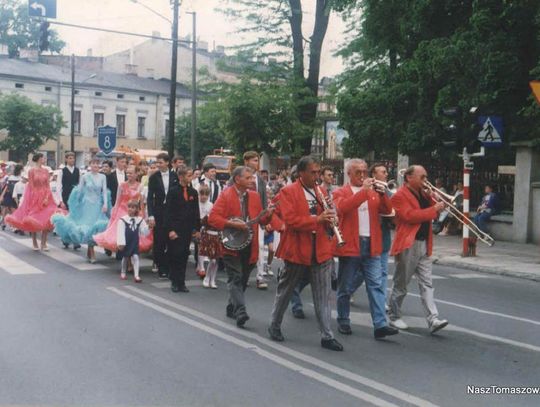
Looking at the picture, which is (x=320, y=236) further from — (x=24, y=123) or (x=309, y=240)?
(x=24, y=123)

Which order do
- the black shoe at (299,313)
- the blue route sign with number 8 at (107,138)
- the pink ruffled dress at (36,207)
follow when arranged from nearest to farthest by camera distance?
the black shoe at (299,313)
the pink ruffled dress at (36,207)
the blue route sign with number 8 at (107,138)

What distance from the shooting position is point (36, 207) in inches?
600

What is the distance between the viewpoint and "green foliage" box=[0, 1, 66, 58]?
70312 millimetres

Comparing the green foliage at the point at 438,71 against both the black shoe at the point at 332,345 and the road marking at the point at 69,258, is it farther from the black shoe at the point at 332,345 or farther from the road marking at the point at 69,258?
the black shoe at the point at 332,345

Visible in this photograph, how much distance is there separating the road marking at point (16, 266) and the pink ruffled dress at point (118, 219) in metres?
1.12

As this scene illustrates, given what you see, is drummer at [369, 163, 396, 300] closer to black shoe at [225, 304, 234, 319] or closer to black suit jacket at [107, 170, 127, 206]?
black shoe at [225, 304, 234, 319]

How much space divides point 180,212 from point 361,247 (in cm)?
349

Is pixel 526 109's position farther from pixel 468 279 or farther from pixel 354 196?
pixel 354 196

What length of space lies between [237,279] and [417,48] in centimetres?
1532

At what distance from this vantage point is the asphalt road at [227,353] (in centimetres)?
566

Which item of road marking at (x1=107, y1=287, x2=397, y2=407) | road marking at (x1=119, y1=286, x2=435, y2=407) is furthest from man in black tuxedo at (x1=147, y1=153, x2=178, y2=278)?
road marking at (x1=119, y1=286, x2=435, y2=407)

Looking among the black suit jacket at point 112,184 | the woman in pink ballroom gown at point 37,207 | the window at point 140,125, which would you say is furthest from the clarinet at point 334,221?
the window at point 140,125

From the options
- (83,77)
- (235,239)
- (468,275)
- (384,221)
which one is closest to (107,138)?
(468,275)

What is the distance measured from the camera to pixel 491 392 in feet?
19.1
